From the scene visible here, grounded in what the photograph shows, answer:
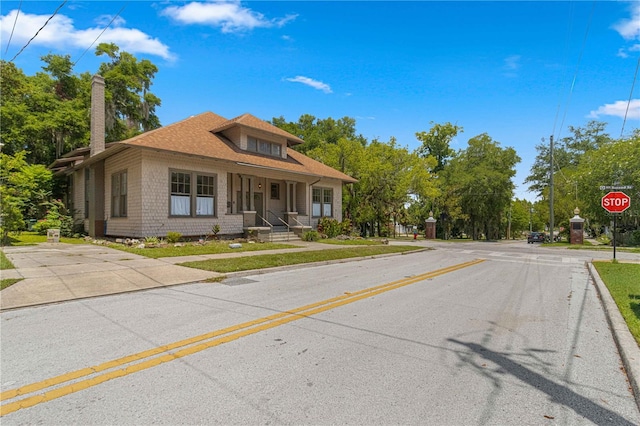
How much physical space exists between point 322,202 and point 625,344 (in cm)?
2068

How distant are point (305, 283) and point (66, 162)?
23668 mm

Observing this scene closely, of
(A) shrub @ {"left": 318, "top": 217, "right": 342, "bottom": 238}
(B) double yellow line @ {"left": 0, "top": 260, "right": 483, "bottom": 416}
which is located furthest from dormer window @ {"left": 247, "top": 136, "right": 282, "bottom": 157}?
(B) double yellow line @ {"left": 0, "top": 260, "right": 483, "bottom": 416}

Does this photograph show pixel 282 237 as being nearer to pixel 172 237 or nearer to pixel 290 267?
pixel 172 237

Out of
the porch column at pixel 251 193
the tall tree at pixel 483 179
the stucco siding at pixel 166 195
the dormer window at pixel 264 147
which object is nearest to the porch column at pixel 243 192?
the porch column at pixel 251 193

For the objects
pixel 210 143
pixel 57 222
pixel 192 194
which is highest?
pixel 210 143

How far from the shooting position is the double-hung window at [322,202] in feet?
79.6

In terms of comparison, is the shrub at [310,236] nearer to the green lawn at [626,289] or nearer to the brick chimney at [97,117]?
the brick chimney at [97,117]

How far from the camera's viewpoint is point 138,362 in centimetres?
379

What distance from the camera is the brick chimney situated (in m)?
19.2

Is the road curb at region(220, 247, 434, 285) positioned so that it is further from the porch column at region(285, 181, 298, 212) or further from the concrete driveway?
the porch column at region(285, 181, 298, 212)

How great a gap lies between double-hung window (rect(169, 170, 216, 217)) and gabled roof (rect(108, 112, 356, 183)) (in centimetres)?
123

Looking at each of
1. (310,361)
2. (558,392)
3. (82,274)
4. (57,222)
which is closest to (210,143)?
(57,222)

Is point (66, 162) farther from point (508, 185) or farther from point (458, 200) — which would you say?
point (508, 185)

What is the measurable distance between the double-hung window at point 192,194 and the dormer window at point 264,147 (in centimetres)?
426
